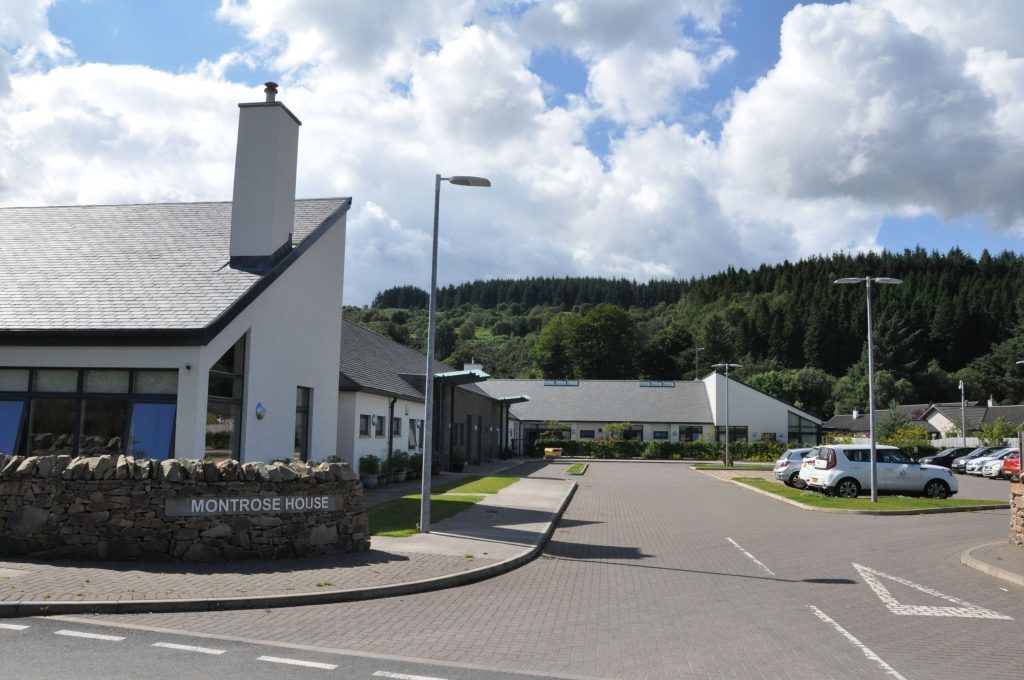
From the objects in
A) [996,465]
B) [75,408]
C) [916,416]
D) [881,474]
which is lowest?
[996,465]

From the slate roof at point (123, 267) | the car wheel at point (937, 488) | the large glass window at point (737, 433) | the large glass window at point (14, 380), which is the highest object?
the slate roof at point (123, 267)

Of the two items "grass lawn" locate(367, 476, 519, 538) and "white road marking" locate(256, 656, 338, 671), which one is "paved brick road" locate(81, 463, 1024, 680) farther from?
"grass lawn" locate(367, 476, 519, 538)

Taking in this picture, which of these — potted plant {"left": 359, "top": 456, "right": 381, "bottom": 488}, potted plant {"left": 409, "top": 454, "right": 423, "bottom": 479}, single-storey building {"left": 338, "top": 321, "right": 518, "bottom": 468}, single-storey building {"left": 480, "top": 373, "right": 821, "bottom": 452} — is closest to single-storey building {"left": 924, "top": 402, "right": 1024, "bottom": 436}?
single-storey building {"left": 480, "top": 373, "right": 821, "bottom": 452}

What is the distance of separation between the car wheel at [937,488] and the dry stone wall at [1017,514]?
11.4 meters

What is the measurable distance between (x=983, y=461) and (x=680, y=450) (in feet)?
77.7

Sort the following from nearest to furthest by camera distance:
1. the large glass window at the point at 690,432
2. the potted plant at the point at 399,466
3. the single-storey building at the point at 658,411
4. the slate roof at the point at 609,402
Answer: the potted plant at the point at 399,466, the single-storey building at the point at 658,411, the large glass window at the point at 690,432, the slate roof at the point at 609,402

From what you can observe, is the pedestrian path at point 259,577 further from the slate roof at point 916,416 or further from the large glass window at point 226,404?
the slate roof at point 916,416

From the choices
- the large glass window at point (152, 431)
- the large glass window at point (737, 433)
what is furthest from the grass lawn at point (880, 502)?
the large glass window at point (737, 433)

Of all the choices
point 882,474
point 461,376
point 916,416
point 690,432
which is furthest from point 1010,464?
point 916,416

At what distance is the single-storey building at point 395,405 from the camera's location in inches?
993

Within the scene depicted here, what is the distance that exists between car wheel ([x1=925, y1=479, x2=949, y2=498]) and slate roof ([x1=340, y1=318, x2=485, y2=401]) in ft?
54.6

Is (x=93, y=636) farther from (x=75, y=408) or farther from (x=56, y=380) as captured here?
(x=56, y=380)

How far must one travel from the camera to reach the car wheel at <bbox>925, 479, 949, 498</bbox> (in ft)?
85.2

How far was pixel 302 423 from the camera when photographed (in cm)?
2052
